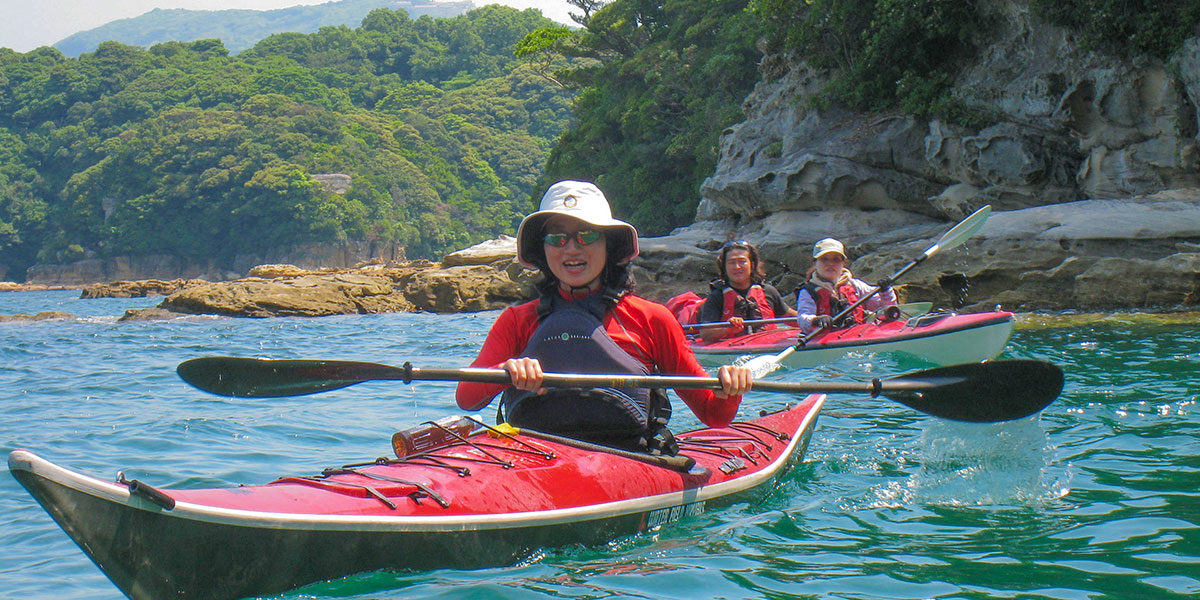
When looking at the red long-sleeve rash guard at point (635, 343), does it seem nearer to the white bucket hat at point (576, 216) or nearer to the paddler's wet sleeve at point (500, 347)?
the paddler's wet sleeve at point (500, 347)

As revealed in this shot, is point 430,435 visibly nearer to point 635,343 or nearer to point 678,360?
point 635,343

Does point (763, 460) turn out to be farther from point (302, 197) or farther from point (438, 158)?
point (438, 158)

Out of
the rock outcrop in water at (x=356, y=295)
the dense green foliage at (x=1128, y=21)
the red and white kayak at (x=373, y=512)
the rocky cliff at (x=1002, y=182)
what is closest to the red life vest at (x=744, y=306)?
the rocky cliff at (x=1002, y=182)

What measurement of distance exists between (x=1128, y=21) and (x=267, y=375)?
14188 millimetres

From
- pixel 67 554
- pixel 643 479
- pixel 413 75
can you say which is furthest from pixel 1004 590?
pixel 413 75

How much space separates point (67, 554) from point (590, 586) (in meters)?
2.06

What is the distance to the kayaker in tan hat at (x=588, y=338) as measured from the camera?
373cm

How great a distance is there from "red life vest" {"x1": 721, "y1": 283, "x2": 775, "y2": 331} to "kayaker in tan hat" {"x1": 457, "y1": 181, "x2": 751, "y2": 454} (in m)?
5.83

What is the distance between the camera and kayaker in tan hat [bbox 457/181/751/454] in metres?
3.73

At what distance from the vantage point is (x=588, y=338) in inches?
147

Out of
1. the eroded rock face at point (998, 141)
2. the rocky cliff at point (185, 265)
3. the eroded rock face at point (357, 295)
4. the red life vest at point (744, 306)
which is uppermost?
the eroded rock face at point (998, 141)

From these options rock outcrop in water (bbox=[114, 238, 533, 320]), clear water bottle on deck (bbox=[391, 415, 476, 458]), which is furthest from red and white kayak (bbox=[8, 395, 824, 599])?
rock outcrop in water (bbox=[114, 238, 533, 320])

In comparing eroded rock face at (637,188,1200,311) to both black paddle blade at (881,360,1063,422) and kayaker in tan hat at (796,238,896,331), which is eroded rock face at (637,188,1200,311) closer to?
kayaker in tan hat at (796,238,896,331)

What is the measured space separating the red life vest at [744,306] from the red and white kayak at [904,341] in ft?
1.23
